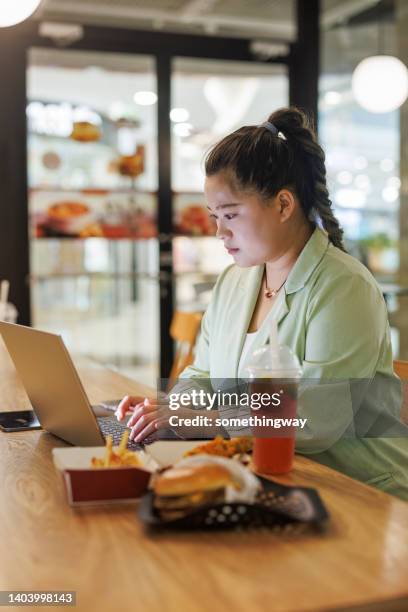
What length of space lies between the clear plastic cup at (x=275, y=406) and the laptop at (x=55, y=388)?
0.90ft

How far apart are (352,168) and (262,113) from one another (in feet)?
2.41

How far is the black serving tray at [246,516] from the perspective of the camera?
96 cm

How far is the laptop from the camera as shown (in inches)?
50.8

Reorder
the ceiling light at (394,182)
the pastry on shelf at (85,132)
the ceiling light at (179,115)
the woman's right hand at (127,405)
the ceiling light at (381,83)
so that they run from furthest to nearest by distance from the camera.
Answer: the ceiling light at (394,182) < the ceiling light at (381,83) < the ceiling light at (179,115) < the pastry on shelf at (85,132) < the woman's right hand at (127,405)

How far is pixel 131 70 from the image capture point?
4.98 meters

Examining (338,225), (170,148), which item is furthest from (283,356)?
(170,148)

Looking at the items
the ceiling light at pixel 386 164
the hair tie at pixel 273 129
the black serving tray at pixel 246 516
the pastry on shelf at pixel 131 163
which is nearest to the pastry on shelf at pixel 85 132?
the pastry on shelf at pixel 131 163

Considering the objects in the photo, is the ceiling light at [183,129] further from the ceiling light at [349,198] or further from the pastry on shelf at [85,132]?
the ceiling light at [349,198]

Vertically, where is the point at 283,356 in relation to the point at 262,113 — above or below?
below

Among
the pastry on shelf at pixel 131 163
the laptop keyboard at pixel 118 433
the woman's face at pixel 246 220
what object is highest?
the pastry on shelf at pixel 131 163

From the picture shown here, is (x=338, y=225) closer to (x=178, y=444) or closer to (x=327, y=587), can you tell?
(x=178, y=444)

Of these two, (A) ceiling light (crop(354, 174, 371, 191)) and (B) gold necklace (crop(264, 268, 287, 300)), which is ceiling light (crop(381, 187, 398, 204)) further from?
(B) gold necklace (crop(264, 268, 287, 300))

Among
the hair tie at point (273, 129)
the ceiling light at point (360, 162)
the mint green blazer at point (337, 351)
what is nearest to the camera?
the mint green blazer at point (337, 351)

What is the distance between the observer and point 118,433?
4.99 feet
